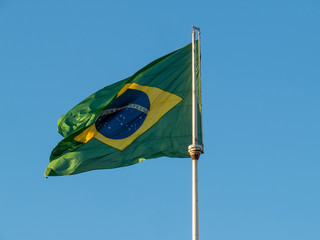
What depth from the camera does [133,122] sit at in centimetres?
3192

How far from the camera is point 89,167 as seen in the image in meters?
31.2

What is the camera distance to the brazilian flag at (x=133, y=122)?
101ft

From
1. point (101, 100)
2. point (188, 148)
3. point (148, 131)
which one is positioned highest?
point (101, 100)

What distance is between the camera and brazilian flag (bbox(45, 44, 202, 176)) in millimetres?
30797

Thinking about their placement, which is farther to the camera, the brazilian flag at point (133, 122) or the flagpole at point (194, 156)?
the brazilian flag at point (133, 122)

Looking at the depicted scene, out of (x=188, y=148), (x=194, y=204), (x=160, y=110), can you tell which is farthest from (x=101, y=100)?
(x=194, y=204)

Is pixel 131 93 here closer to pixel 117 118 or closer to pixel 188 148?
pixel 117 118

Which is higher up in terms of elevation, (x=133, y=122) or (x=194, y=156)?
(x=133, y=122)

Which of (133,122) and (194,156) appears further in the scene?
(133,122)

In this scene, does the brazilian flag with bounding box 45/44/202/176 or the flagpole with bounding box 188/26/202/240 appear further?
the brazilian flag with bounding box 45/44/202/176

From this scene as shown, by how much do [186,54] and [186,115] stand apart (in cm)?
337

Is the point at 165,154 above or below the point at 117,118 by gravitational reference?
below

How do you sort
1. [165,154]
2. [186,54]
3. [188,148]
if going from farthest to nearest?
[186,54] → [165,154] → [188,148]

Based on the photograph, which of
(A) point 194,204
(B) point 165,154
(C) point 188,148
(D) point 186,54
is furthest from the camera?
(D) point 186,54
